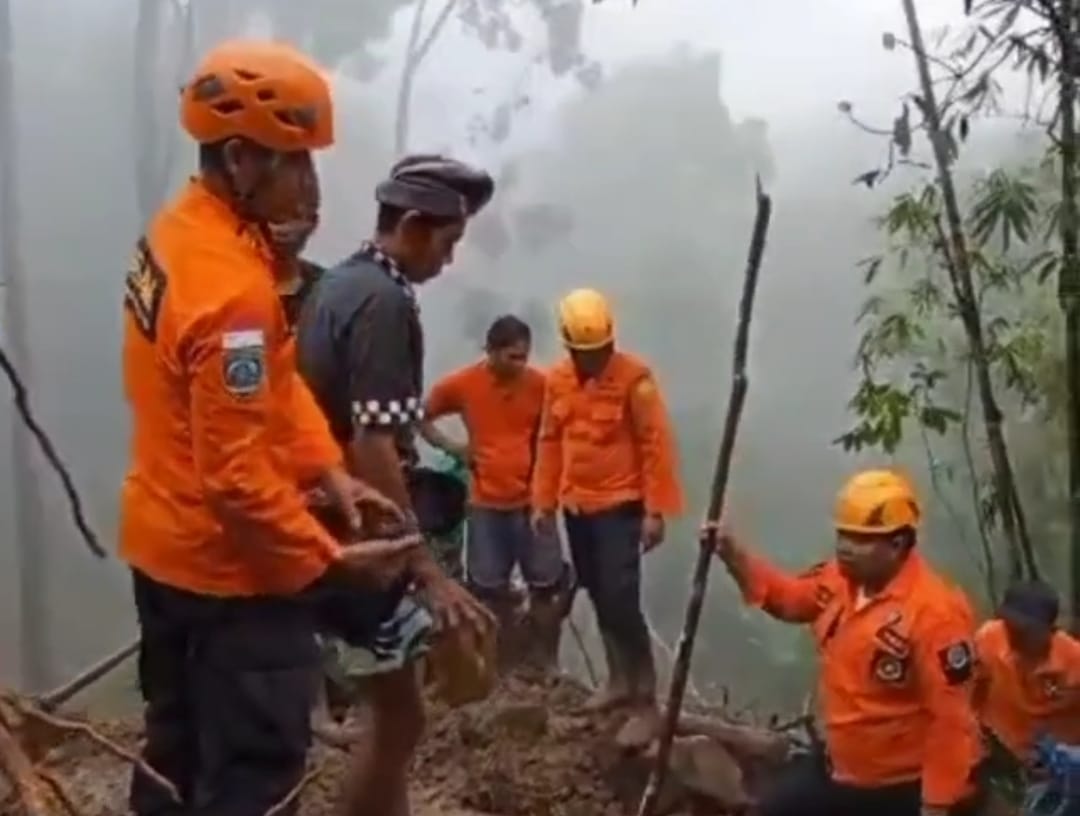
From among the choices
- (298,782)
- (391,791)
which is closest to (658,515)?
(391,791)

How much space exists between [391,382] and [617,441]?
2.32 metres

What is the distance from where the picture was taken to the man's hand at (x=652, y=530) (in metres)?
5.23

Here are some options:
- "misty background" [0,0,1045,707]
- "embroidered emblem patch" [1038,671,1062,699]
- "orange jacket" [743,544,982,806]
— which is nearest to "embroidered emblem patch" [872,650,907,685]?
"orange jacket" [743,544,982,806]

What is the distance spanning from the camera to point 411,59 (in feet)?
23.2

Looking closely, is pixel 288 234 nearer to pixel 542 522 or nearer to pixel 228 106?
pixel 228 106

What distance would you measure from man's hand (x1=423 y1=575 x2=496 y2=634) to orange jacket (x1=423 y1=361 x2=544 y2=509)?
117 inches

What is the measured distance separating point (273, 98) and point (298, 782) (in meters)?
0.87

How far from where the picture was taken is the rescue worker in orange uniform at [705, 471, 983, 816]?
374 centimetres

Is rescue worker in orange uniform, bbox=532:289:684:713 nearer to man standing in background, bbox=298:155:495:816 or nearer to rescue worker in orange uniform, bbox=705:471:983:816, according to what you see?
rescue worker in orange uniform, bbox=705:471:983:816

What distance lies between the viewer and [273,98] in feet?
8.30

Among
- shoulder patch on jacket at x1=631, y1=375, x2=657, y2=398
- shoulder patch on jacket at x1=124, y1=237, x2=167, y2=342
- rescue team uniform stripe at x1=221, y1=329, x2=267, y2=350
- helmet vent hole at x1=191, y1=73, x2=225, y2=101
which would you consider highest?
helmet vent hole at x1=191, y1=73, x2=225, y2=101

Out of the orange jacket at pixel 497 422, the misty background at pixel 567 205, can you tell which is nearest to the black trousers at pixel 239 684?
the orange jacket at pixel 497 422

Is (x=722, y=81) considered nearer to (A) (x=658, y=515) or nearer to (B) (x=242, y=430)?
(A) (x=658, y=515)

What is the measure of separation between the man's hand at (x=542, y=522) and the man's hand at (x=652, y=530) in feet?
1.49
